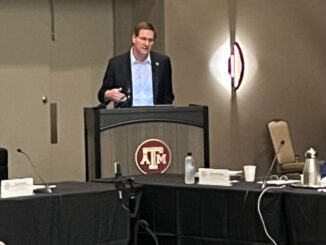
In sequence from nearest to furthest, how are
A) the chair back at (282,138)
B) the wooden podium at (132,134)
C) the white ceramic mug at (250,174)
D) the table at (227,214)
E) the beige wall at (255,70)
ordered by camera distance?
1. the table at (227,214)
2. the white ceramic mug at (250,174)
3. the wooden podium at (132,134)
4. the beige wall at (255,70)
5. the chair back at (282,138)

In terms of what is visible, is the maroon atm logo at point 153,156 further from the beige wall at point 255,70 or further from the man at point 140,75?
the beige wall at point 255,70

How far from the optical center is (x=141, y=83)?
561 cm

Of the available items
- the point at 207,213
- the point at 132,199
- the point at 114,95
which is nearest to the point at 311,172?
the point at 207,213

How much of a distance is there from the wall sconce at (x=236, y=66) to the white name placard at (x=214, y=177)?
397 centimetres

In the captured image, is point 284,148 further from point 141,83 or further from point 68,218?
point 68,218

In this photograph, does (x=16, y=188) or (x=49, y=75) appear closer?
(x=16, y=188)

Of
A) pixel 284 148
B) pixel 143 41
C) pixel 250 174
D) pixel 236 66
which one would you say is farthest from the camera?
pixel 284 148

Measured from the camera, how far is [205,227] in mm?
4309

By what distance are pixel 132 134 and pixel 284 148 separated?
341 cm

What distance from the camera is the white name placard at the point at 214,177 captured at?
4.32 meters

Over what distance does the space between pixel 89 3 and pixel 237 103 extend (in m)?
1.79

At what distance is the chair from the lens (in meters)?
8.29

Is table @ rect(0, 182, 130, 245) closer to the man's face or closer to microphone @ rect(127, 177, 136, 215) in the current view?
microphone @ rect(127, 177, 136, 215)

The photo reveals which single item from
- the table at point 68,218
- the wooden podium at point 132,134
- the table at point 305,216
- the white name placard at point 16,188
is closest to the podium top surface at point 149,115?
the wooden podium at point 132,134
